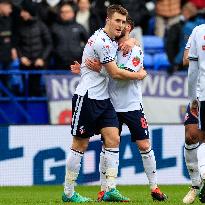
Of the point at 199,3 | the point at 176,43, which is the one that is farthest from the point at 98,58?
the point at 199,3

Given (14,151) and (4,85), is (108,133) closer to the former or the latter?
(14,151)

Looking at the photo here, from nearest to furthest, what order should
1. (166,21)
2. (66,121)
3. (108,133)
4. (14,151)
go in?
(108,133)
(14,151)
(66,121)
(166,21)

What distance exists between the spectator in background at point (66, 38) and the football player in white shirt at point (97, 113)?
21.9 feet

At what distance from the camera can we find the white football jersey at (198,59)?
10.3m

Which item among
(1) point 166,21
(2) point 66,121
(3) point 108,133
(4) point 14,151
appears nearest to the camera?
(3) point 108,133

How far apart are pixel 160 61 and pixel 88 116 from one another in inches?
297

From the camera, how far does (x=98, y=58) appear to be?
1113 cm

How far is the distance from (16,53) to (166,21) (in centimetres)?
328

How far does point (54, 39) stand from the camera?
1809cm

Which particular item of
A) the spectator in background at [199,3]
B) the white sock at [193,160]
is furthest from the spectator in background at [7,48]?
the white sock at [193,160]

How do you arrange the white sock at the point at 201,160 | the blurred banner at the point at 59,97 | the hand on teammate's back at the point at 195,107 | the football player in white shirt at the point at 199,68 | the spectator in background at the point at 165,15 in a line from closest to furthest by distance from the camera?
the white sock at the point at 201,160 → the football player in white shirt at the point at 199,68 → the hand on teammate's back at the point at 195,107 → the blurred banner at the point at 59,97 → the spectator in background at the point at 165,15

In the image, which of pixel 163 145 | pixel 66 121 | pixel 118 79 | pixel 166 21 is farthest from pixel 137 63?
pixel 166 21

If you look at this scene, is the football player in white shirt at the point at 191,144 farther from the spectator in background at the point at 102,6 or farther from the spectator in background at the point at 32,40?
the spectator in background at the point at 102,6

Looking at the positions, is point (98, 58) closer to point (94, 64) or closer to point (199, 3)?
point (94, 64)
